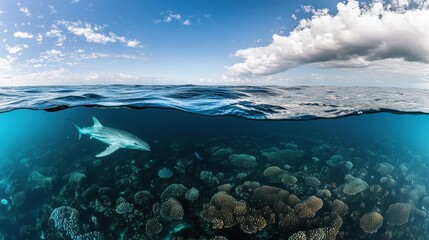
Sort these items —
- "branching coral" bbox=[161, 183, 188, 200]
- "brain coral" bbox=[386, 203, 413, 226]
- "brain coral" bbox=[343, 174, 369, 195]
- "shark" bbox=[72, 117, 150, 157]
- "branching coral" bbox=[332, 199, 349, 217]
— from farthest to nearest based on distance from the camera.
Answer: "brain coral" bbox=[343, 174, 369, 195]
"shark" bbox=[72, 117, 150, 157]
"brain coral" bbox=[386, 203, 413, 226]
"branching coral" bbox=[161, 183, 188, 200]
"branching coral" bbox=[332, 199, 349, 217]

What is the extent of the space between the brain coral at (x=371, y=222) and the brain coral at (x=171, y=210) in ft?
20.5

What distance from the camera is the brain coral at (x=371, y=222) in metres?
9.09

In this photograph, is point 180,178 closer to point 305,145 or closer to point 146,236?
point 146,236

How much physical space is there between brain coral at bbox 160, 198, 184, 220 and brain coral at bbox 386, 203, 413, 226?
25.6 ft

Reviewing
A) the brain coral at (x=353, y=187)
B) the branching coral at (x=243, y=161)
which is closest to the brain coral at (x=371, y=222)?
the brain coral at (x=353, y=187)

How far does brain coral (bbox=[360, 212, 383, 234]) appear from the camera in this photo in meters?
9.09

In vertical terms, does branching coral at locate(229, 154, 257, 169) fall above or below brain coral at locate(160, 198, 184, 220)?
above

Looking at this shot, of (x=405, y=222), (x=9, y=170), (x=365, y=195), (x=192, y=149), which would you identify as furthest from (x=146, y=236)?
(x=9, y=170)

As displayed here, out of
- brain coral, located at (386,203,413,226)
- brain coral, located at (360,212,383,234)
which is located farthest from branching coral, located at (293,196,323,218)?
brain coral, located at (386,203,413,226)

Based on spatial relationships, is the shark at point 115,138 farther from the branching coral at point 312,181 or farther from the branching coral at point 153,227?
the branching coral at point 312,181

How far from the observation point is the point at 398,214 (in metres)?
10.1

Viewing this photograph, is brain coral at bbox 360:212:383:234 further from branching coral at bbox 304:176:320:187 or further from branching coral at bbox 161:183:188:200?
branching coral at bbox 161:183:188:200

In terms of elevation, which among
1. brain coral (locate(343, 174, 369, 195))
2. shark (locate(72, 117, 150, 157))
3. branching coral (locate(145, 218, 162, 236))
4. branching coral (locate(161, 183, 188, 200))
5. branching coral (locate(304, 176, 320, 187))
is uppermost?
shark (locate(72, 117, 150, 157))

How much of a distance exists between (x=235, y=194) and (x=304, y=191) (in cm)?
291
